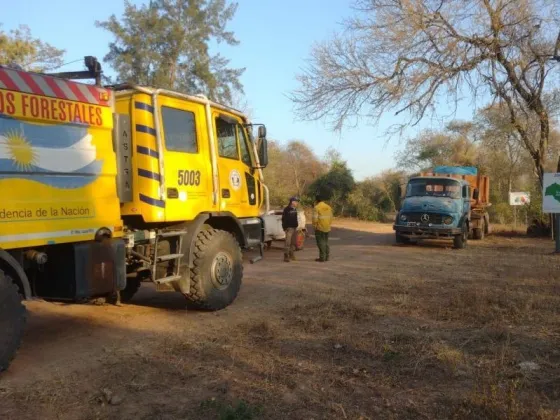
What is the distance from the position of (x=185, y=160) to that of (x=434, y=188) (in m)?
13.1

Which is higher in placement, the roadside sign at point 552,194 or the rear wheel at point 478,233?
the roadside sign at point 552,194

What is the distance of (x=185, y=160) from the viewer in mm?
Answer: 7391

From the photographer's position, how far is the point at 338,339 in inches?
245

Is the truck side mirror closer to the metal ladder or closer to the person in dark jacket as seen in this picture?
the metal ladder

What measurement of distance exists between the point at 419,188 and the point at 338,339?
13.6 meters

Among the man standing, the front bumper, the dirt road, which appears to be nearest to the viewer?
the dirt road

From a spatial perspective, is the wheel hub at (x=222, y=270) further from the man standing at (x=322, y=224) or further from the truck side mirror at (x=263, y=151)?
the man standing at (x=322, y=224)

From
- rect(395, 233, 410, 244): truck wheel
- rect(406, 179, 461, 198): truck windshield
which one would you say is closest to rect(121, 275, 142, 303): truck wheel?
rect(395, 233, 410, 244): truck wheel

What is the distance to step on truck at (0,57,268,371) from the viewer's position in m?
5.12

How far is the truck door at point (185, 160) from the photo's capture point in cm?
715

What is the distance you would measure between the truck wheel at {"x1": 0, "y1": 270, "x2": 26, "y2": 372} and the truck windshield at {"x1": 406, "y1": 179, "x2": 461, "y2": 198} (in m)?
15.6

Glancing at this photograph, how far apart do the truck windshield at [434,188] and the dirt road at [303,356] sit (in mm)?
8801

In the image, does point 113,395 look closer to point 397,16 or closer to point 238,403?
point 238,403

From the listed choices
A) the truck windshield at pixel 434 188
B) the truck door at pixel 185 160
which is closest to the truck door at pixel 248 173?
the truck door at pixel 185 160
